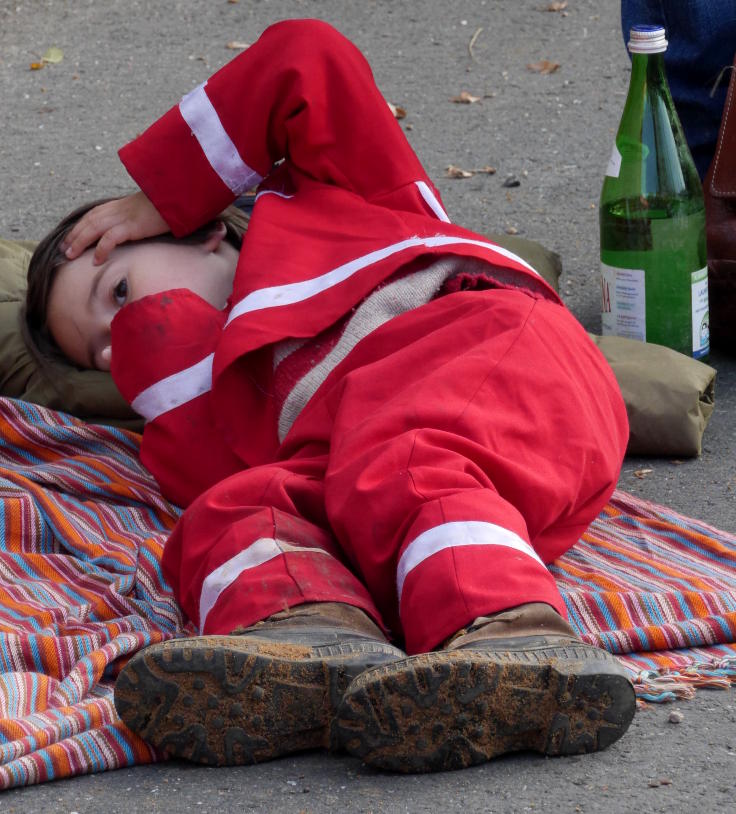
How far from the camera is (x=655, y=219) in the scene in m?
2.93

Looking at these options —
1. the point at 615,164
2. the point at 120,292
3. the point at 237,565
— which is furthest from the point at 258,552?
the point at 615,164

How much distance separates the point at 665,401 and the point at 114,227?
3.85 ft

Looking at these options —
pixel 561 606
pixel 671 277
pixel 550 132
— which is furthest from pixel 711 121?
pixel 561 606

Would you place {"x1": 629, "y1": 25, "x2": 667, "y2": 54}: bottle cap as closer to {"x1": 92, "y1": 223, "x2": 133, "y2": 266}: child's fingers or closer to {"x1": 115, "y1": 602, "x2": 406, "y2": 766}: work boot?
{"x1": 92, "y1": 223, "x2": 133, "y2": 266}: child's fingers

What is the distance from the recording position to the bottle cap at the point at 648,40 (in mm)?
2873

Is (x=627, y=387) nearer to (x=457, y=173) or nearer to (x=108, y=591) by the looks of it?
(x=108, y=591)

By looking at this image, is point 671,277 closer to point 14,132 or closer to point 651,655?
point 651,655

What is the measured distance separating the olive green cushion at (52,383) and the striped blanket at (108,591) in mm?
66

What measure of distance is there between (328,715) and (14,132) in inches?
154

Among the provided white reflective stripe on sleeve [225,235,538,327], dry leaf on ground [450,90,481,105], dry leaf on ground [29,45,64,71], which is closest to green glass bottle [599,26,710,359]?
white reflective stripe on sleeve [225,235,538,327]

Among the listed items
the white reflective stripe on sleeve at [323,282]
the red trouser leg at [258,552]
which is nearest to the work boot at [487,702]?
the red trouser leg at [258,552]

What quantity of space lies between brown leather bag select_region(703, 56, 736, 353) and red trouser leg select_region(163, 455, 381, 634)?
1.36m

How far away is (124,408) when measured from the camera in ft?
9.14

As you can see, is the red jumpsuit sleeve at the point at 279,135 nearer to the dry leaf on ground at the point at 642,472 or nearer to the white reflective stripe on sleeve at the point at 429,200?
the white reflective stripe on sleeve at the point at 429,200
